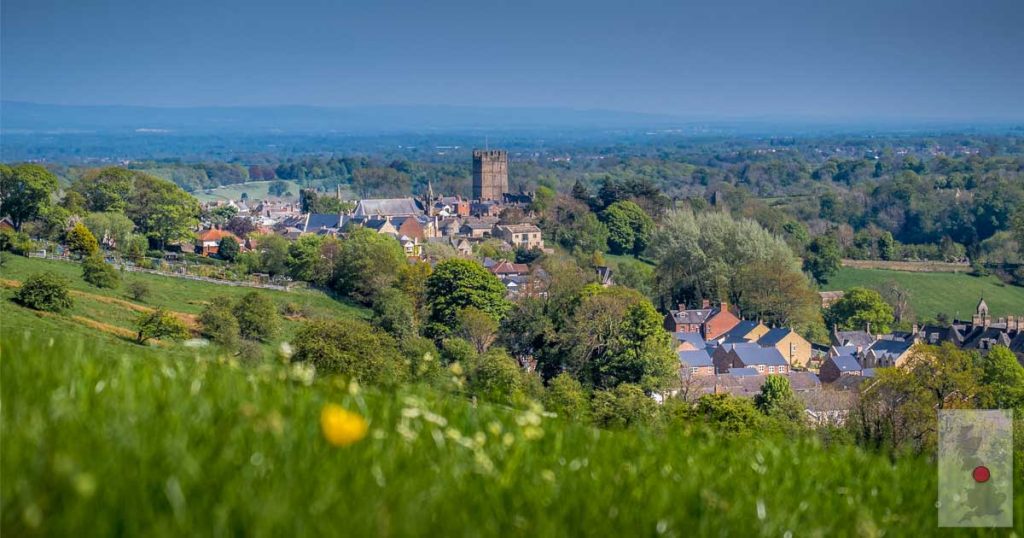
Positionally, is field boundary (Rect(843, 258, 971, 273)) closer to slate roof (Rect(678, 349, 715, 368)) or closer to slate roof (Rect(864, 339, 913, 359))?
slate roof (Rect(864, 339, 913, 359))

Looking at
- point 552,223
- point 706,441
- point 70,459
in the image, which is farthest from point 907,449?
point 552,223

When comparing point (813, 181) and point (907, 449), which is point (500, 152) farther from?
point (907, 449)

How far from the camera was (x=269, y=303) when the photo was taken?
36875mm

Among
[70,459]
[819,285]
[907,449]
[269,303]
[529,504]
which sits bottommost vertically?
[819,285]

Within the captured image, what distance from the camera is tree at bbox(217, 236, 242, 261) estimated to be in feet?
199

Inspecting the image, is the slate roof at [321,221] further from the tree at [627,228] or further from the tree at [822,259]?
the tree at [822,259]

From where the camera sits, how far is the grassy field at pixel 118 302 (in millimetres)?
30047

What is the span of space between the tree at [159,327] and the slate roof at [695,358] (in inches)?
823

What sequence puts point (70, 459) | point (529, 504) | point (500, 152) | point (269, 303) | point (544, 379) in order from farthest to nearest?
point (500, 152), point (544, 379), point (269, 303), point (529, 504), point (70, 459)

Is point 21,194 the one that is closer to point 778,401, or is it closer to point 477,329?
point 477,329

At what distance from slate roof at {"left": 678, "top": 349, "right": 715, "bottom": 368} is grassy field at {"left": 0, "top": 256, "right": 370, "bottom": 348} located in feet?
41.2

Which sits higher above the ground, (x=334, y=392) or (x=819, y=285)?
(x=334, y=392)

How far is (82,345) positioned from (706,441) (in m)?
3.71

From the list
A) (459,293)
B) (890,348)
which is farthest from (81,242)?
(890,348)
